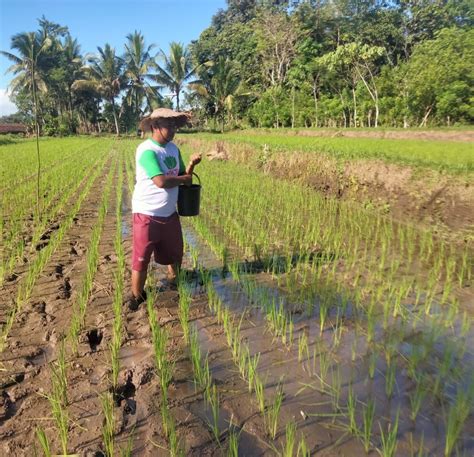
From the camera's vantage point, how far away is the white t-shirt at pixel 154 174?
2.64 meters

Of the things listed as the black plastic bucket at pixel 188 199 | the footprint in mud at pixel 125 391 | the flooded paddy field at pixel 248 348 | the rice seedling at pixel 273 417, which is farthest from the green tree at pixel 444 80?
the footprint in mud at pixel 125 391

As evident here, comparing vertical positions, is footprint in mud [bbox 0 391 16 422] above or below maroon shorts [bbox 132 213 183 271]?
below

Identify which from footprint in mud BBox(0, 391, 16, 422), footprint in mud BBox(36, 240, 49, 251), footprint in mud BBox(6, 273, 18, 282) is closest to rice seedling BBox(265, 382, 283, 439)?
footprint in mud BBox(0, 391, 16, 422)

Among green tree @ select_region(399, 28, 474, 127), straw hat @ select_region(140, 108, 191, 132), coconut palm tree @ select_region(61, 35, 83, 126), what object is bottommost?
straw hat @ select_region(140, 108, 191, 132)

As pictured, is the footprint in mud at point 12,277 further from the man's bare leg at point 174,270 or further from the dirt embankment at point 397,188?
the dirt embankment at point 397,188

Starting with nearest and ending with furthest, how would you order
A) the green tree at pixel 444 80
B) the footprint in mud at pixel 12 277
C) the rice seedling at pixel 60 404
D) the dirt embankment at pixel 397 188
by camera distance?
the rice seedling at pixel 60 404
the footprint in mud at pixel 12 277
the dirt embankment at pixel 397 188
the green tree at pixel 444 80

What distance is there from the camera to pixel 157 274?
141 inches

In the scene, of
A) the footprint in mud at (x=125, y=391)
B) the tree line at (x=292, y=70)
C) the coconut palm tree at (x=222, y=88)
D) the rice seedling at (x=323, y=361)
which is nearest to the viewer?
the footprint in mud at (x=125, y=391)

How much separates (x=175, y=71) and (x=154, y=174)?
28771 mm

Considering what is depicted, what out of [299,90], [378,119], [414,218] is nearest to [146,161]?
[414,218]

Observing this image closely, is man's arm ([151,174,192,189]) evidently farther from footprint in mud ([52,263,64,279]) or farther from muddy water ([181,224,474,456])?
footprint in mud ([52,263,64,279])

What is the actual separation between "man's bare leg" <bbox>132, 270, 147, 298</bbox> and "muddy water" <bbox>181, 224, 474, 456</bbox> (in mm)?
615

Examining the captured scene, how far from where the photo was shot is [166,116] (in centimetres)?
256

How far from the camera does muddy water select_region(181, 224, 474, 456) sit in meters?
1.60
